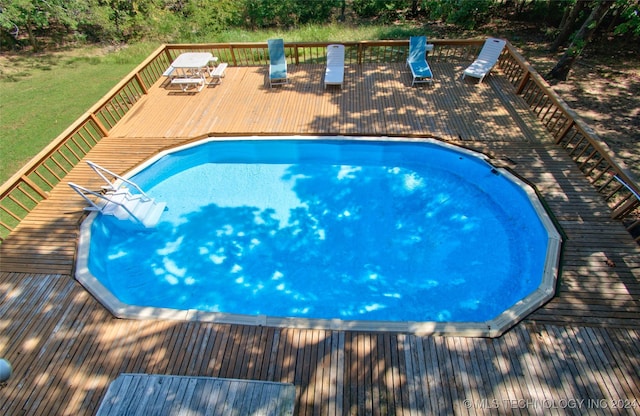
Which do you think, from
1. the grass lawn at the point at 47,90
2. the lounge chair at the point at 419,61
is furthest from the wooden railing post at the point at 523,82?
the grass lawn at the point at 47,90

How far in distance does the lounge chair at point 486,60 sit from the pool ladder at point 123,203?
10.1 metres

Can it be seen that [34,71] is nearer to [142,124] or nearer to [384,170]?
[142,124]

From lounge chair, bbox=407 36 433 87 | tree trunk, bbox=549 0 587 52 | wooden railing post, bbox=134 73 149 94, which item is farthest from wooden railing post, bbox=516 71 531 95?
wooden railing post, bbox=134 73 149 94

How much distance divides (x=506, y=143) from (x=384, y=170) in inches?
123

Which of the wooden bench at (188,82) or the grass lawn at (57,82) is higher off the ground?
the wooden bench at (188,82)

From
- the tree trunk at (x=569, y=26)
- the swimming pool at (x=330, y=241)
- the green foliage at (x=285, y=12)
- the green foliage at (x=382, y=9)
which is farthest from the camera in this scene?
the green foliage at (x=382, y=9)

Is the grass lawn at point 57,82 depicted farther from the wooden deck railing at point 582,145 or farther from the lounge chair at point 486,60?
the wooden deck railing at point 582,145

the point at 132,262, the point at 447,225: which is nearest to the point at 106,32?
the point at 132,262

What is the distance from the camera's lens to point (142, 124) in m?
8.95

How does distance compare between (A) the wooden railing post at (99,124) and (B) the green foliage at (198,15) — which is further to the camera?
(B) the green foliage at (198,15)

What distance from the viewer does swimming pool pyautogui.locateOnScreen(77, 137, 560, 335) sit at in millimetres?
5652

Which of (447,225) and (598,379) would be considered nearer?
(598,379)

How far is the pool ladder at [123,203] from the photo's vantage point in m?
6.60

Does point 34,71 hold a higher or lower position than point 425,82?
lower
